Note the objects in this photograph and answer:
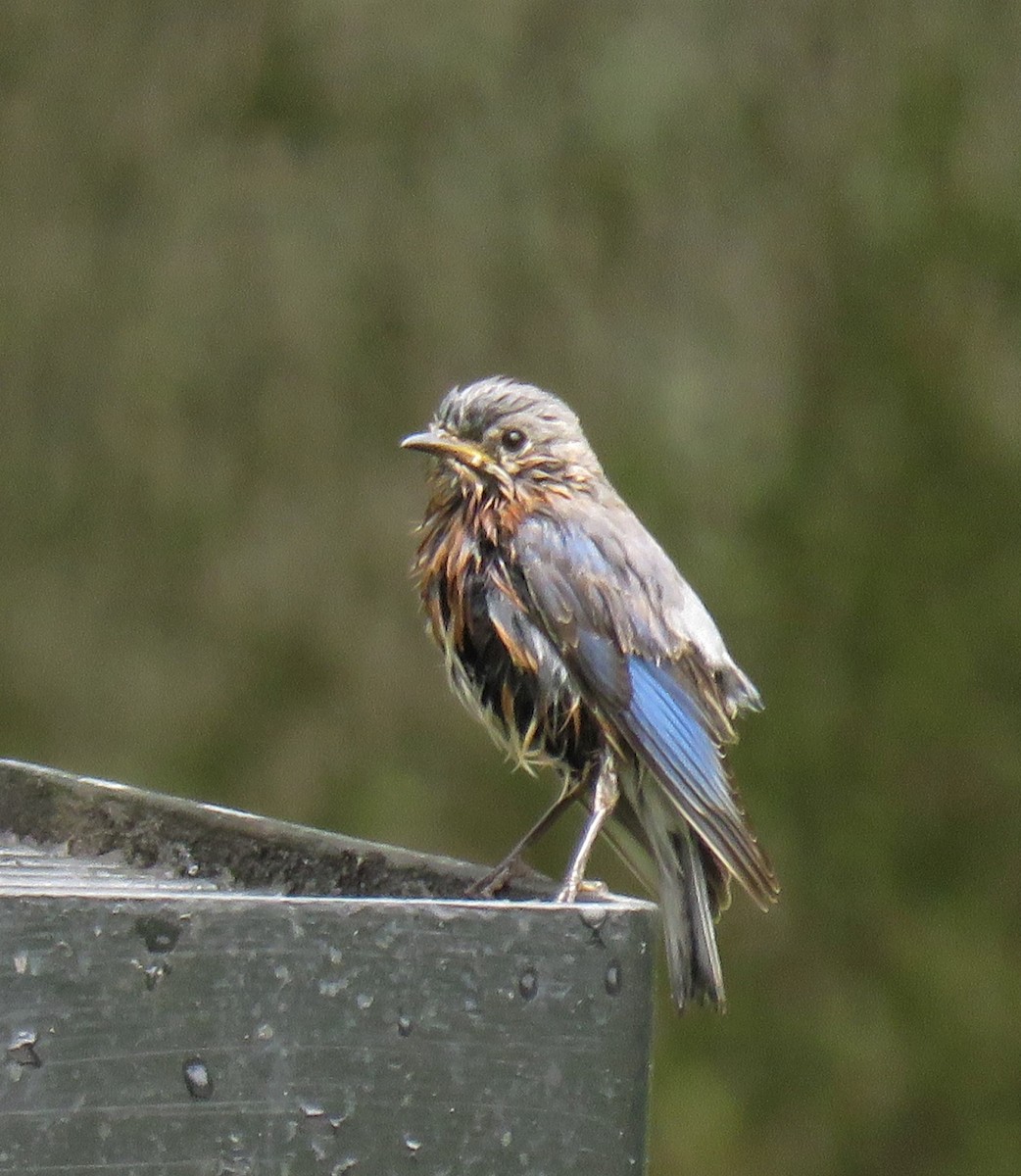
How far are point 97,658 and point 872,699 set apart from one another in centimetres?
267

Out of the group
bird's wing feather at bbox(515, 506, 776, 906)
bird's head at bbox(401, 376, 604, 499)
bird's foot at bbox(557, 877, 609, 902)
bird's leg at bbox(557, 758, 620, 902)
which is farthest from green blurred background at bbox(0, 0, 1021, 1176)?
bird's foot at bbox(557, 877, 609, 902)

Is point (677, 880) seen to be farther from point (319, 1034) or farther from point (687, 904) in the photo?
point (319, 1034)

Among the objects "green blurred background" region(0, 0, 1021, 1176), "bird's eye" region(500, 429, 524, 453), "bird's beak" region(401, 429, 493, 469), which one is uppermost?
"bird's eye" region(500, 429, 524, 453)

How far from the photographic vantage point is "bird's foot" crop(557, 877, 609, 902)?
126 inches

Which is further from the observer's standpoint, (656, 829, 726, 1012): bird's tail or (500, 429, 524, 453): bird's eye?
(500, 429, 524, 453): bird's eye

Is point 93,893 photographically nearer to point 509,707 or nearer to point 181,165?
point 509,707

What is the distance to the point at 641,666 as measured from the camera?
4.39m

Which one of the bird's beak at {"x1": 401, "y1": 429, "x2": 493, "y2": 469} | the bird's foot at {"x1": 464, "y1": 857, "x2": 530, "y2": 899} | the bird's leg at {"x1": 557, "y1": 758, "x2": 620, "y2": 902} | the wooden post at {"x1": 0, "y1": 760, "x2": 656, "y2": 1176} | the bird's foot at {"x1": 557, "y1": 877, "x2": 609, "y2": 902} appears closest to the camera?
the wooden post at {"x1": 0, "y1": 760, "x2": 656, "y2": 1176}

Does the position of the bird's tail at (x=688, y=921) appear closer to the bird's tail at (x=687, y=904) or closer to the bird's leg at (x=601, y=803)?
the bird's tail at (x=687, y=904)

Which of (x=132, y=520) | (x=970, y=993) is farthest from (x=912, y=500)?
(x=132, y=520)

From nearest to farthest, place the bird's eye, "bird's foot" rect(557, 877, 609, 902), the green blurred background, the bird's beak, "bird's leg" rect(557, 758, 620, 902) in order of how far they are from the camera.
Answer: "bird's foot" rect(557, 877, 609, 902)
"bird's leg" rect(557, 758, 620, 902)
the bird's beak
the bird's eye
the green blurred background

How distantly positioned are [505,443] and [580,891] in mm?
1456

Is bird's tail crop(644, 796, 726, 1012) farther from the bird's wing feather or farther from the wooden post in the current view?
the wooden post

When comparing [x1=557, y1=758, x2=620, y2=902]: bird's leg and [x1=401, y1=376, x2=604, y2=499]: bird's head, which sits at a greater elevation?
[x1=401, y1=376, x2=604, y2=499]: bird's head
